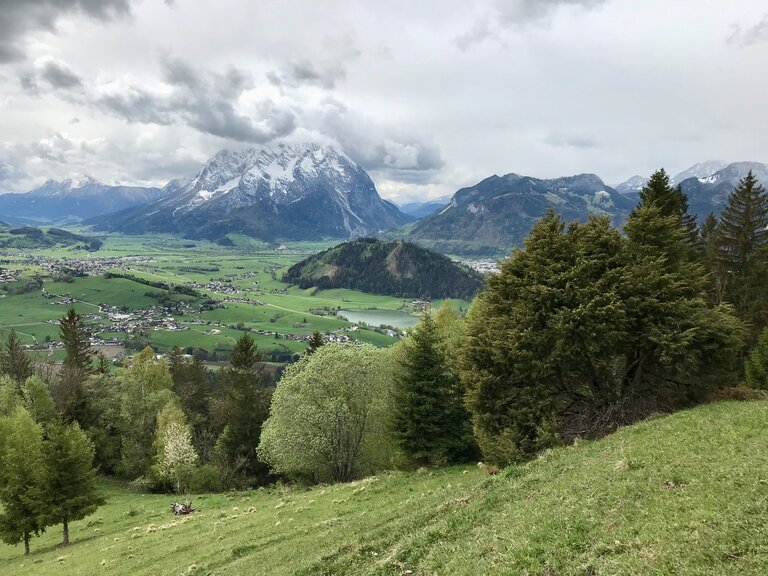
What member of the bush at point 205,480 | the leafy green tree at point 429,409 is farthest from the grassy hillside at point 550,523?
the bush at point 205,480

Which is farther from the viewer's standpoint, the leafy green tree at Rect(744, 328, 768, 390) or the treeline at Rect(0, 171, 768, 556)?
the leafy green tree at Rect(744, 328, 768, 390)

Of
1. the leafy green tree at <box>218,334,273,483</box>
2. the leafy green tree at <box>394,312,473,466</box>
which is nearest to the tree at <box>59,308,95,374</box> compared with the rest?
the leafy green tree at <box>218,334,273,483</box>

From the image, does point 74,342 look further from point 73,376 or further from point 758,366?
point 758,366

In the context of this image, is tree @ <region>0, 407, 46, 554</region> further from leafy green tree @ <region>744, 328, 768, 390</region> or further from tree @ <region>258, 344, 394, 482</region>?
leafy green tree @ <region>744, 328, 768, 390</region>

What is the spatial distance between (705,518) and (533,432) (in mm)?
19659

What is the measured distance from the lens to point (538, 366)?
30375mm

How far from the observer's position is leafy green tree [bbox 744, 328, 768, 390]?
40.2 m

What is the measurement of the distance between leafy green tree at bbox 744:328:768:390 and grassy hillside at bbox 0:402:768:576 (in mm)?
20548

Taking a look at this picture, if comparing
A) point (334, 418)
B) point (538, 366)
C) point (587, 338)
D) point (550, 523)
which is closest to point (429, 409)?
point (538, 366)

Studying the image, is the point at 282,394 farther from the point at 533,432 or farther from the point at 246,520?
the point at 533,432

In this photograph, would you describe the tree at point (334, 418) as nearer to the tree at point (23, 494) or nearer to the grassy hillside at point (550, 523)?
the grassy hillside at point (550, 523)

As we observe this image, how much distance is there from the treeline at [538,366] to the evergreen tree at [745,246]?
0.19 metres

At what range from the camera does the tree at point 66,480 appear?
128ft

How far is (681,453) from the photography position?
17422mm
